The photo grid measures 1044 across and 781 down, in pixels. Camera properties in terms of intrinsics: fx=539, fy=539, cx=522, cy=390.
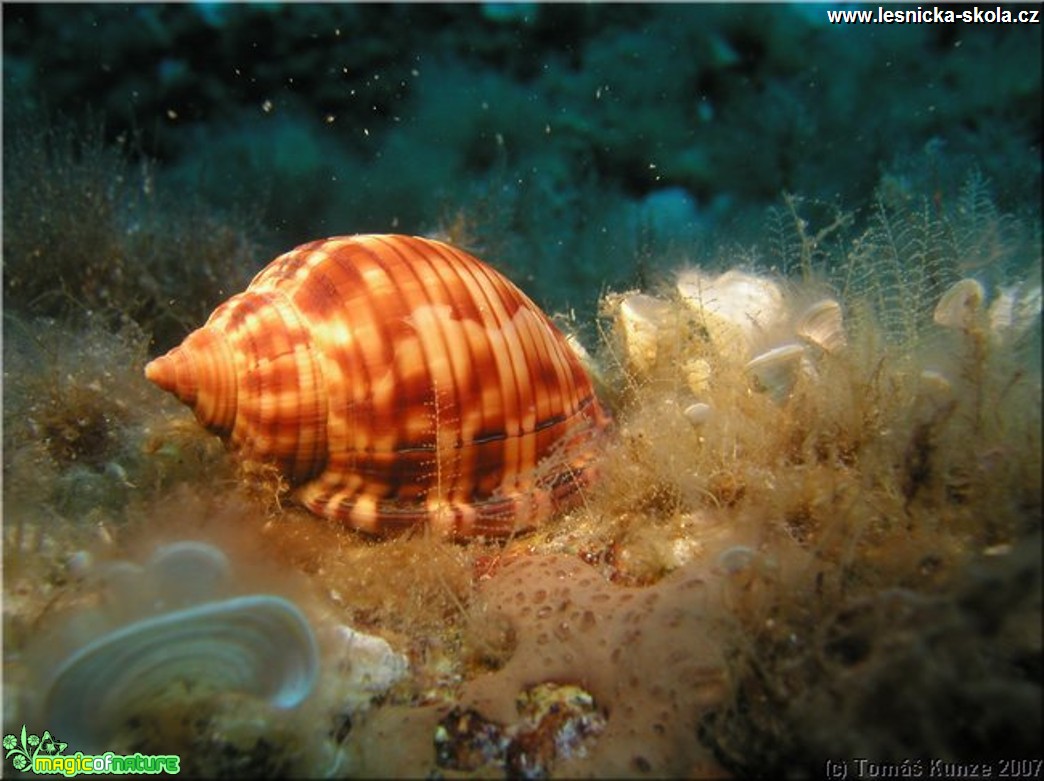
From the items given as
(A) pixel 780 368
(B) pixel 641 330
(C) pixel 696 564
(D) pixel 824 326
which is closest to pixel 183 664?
(C) pixel 696 564

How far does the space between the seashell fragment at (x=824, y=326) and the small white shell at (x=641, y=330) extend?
0.82 metres

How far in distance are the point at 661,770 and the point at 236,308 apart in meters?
2.61

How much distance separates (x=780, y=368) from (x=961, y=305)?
761mm

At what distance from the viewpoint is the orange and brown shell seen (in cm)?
255

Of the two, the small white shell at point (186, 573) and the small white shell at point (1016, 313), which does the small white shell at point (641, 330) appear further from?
the small white shell at point (186, 573)

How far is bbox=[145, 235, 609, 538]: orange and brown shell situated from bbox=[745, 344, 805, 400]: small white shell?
40.7 inches

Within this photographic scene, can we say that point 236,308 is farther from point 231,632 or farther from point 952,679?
point 952,679

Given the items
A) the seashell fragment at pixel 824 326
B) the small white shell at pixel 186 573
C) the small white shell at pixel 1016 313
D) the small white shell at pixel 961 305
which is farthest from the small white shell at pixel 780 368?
the small white shell at pixel 186 573

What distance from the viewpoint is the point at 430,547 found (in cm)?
241

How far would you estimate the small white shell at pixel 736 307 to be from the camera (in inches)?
123

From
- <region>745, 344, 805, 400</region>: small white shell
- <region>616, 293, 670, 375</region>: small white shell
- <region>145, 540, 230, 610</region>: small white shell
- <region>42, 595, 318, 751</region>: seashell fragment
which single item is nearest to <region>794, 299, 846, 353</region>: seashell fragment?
<region>745, 344, 805, 400</region>: small white shell

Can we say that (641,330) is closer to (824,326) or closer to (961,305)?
(824,326)

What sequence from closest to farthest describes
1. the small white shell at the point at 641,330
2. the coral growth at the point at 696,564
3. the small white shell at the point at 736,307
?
the coral growth at the point at 696,564
the small white shell at the point at 736,307
the small white shell at the point at 641,330

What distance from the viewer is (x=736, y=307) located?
3.34 meters
